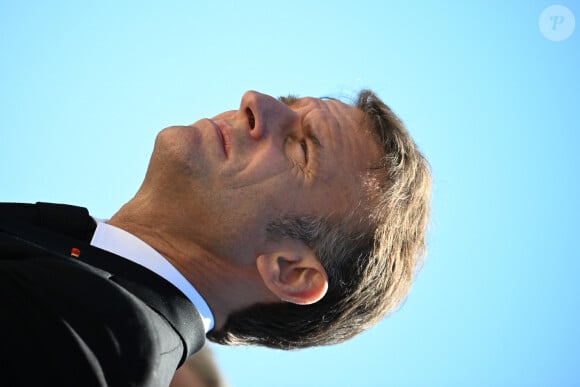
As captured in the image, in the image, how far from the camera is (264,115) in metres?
1.69

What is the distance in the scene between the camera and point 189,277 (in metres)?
1.58

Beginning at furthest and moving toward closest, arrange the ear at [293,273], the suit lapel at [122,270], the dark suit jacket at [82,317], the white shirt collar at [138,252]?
1. the ear at [293,273]
2. the white shirt collar at [138,252]
3. the suit lapel at [122,270]
4. the dark suit jacket at [82,317]

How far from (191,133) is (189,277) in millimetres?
345

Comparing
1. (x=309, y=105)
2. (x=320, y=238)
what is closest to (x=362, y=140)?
(x=309, y=105)

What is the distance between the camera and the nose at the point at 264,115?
1675 mm

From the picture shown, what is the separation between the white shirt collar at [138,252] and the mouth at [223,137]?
0.98ft

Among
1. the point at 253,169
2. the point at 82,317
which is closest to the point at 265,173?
the point at 253,169

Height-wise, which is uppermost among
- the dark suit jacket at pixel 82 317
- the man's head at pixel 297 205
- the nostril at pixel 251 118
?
the nostril at pixel 251 118

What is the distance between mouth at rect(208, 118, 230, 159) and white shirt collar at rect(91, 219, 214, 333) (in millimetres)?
299

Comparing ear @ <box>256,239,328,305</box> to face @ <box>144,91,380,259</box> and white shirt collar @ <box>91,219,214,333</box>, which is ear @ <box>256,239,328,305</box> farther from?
white shirt collar @ <box>91,219,214,333</box>

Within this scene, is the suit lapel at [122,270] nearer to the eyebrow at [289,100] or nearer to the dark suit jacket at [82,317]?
the dark suit jacket at [82,317]

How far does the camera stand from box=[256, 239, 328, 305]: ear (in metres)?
1.61

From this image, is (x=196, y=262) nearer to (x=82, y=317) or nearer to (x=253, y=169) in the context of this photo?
(x=253, y=169)

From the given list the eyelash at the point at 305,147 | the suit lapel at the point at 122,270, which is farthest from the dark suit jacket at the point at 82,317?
the eyelash at the point at 305,147
